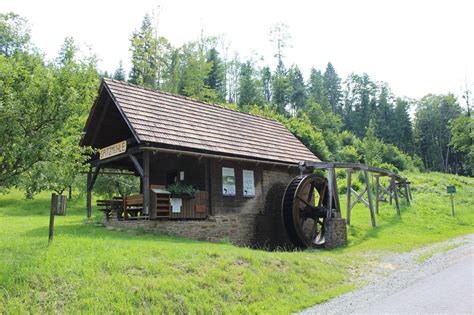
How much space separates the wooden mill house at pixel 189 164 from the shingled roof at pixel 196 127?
0.05m

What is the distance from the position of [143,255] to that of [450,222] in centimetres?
1686

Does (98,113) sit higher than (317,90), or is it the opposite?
(317,90)

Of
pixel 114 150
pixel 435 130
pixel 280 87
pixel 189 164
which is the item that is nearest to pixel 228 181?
pixel 189 164

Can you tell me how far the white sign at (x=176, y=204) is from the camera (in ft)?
44.5

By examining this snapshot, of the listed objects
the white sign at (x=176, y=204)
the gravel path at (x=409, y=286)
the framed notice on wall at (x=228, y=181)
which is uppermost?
the framed notice on wall at (x=228, y=181)

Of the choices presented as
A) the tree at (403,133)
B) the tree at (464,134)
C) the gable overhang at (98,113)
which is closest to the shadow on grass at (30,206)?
the gable overhang at (98,113)

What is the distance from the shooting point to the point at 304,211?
17.9 meters

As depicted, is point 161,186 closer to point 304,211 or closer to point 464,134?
point 304,211

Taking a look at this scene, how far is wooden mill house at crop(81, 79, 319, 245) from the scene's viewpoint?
44.1 feet

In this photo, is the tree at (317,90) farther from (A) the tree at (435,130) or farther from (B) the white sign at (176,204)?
(B) the white sign at (176,204)

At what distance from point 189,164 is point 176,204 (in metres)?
2.57

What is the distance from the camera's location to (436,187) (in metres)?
32.3

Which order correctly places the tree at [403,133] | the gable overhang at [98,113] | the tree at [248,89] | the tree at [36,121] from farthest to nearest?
the tree at [403,133] → the tree at [248,89] → the gable overhang at [98,113] → the tree at [36,121]

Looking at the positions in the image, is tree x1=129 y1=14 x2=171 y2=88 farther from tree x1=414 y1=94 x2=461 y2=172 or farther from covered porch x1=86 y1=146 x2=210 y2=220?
tree x1=414 y1=94 x2=461 y2=172
